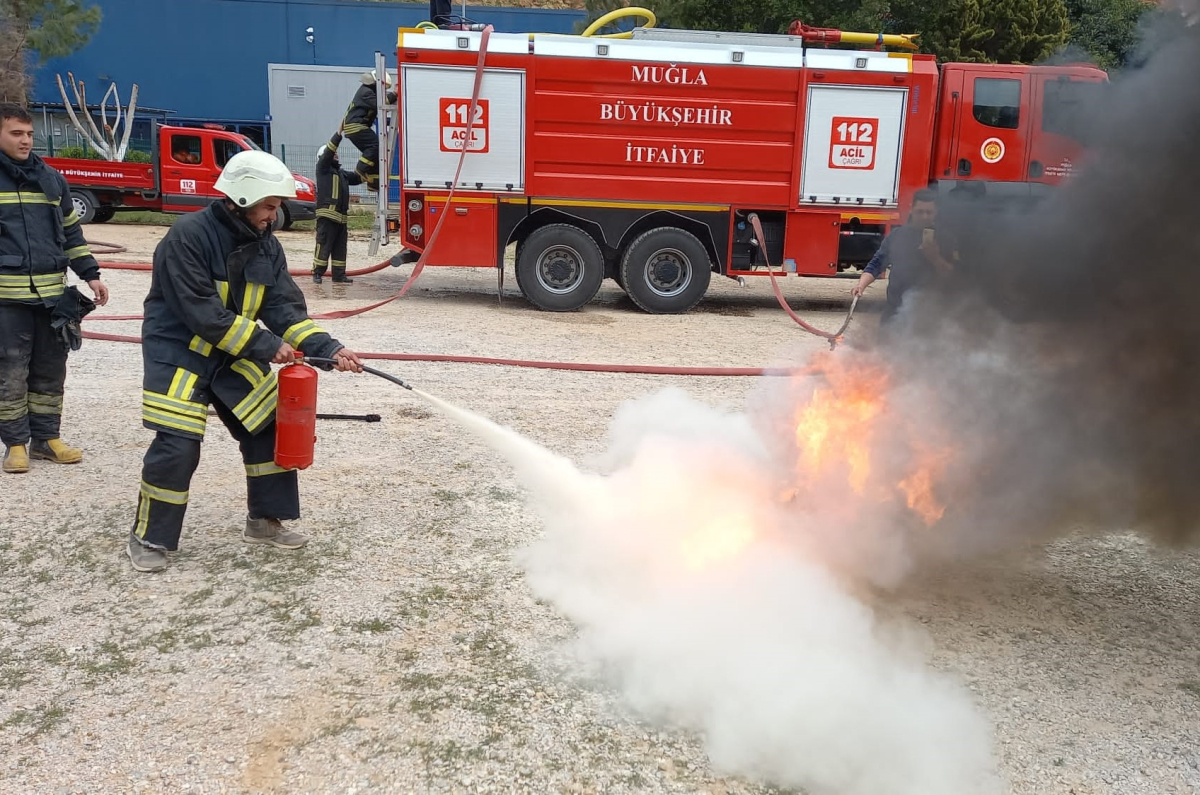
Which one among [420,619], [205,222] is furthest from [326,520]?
[205,222]

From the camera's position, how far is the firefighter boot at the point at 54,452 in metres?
4.84

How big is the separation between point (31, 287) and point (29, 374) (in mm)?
515

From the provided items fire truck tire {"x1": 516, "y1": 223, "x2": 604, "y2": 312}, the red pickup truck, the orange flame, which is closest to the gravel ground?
the orange flame

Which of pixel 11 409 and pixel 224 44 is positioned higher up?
pixel 224 44

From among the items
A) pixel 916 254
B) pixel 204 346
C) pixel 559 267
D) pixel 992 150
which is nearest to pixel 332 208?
pixel 559 267

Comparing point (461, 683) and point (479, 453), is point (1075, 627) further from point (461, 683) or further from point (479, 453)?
point (479, 453)

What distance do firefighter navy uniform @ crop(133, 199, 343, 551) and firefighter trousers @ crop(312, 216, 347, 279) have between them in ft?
24.7

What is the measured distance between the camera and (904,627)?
3.42 m

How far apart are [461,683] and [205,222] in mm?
2102

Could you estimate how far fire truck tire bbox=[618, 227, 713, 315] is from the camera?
10.3m

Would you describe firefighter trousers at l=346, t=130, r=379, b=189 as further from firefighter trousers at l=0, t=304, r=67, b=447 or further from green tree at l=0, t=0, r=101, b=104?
green tree at l=0, t=0, r=101, b=104

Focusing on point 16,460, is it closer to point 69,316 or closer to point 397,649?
point 69,316

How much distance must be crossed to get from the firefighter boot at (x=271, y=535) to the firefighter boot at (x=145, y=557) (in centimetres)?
38

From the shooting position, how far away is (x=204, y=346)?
3.60 m
